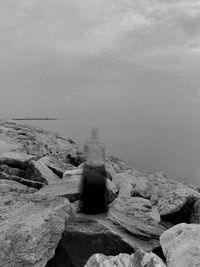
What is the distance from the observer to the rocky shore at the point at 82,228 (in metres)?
5.64

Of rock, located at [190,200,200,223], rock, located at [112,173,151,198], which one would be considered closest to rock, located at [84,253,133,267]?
rock, located at [190,200,200,223]

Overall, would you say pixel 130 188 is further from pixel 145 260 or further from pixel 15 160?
pixel 145 260

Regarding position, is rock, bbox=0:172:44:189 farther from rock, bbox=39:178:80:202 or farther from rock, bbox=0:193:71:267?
rock, bbox=0:193:71:267

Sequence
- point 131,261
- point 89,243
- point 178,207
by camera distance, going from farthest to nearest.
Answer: point 178,207 → point 89,243 → point 131,261

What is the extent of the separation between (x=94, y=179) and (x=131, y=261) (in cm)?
324

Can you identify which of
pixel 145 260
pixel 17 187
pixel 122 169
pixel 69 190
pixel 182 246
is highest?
pixel 182 246

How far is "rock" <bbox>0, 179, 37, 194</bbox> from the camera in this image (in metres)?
9.47

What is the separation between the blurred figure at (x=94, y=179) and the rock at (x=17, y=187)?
1.77m

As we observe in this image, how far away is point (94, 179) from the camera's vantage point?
28.1 feet

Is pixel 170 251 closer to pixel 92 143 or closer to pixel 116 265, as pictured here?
pixel 116 265

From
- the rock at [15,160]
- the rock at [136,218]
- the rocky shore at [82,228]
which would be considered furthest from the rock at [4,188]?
the rock at [136,218]

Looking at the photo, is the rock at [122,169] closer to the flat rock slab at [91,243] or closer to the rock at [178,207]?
the rock at [178,207]

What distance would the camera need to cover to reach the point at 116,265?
17.8ft

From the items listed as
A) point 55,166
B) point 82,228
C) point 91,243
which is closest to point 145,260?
point 91,243
